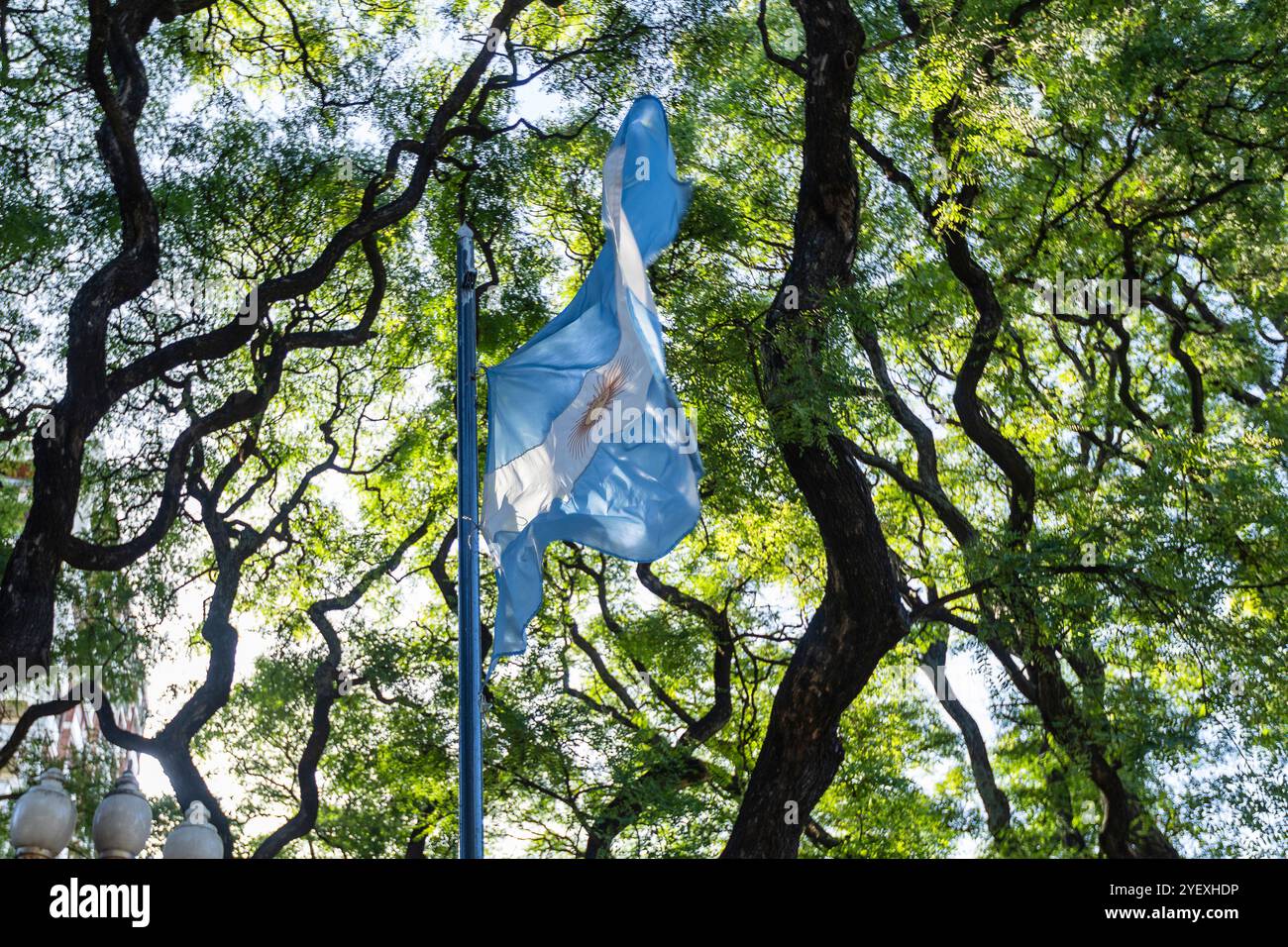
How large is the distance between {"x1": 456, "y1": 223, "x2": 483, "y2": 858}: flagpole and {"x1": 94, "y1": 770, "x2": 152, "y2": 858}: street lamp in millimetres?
1769

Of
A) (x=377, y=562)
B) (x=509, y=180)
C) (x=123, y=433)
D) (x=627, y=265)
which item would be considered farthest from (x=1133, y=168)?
(x=123, y=433)

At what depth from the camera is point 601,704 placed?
15461mm

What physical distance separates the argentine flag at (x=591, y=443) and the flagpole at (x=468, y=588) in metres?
0.16

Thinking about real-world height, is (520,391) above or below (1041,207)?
below

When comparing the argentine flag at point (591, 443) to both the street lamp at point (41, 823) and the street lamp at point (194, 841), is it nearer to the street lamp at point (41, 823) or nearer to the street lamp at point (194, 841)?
the street lamp at point (194, 841)

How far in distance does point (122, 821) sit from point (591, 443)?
3.22m

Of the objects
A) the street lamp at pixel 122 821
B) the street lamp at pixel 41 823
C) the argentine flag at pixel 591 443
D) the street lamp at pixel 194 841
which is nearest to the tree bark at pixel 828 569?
the argentine flag at pixel 591 443

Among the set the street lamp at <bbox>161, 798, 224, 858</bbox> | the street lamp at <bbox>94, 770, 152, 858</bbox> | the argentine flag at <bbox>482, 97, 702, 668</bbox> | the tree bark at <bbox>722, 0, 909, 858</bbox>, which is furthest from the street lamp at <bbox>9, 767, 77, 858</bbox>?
the tree bark at <bbox>722, 0, 909, 858</bbox>

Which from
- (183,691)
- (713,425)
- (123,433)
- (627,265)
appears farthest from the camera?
(183,691)

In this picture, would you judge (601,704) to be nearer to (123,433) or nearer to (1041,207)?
(123,433)

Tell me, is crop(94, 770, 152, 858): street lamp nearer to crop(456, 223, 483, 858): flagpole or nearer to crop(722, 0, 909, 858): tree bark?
crop(456, 223, 483, 858): flagpole
